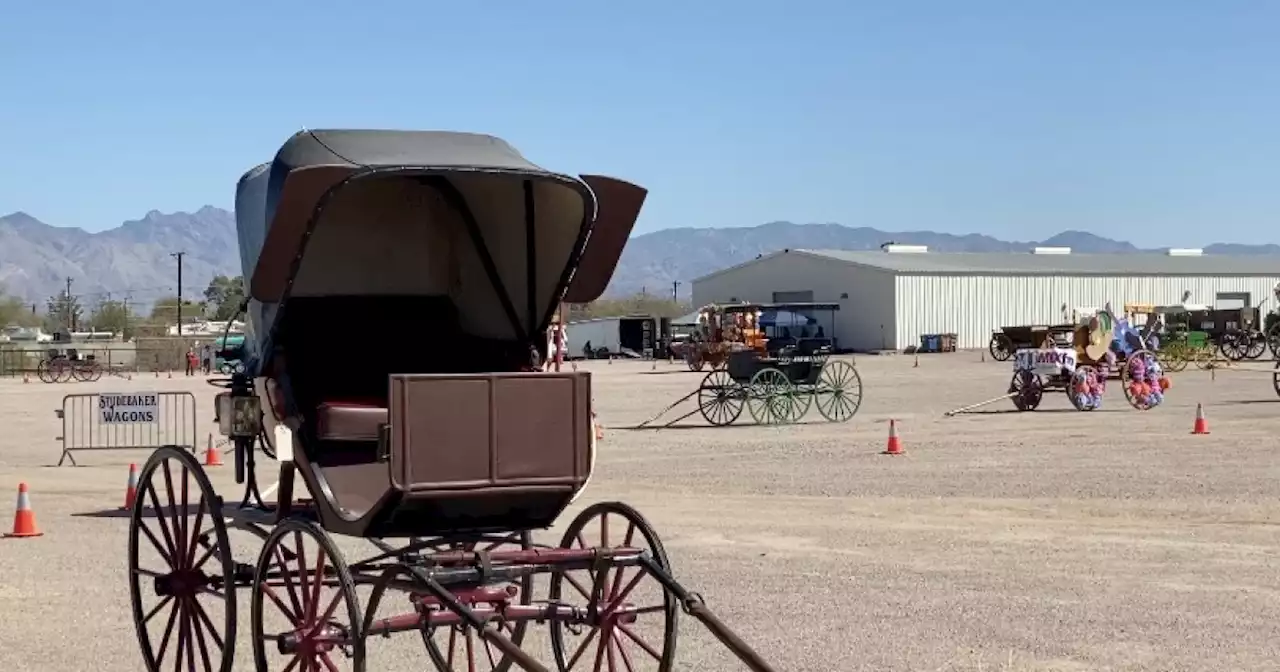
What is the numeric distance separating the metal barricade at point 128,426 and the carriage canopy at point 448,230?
400 inches

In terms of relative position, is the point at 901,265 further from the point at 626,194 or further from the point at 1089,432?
the point at 626,194

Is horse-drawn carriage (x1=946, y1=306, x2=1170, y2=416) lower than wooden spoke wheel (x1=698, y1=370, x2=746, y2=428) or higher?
higher

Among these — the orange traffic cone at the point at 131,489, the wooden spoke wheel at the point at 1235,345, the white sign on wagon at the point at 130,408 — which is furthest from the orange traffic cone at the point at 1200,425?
the wooden spoke wheel at the point at 1235,345

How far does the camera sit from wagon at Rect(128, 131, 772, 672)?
6.18m

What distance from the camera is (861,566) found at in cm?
1155

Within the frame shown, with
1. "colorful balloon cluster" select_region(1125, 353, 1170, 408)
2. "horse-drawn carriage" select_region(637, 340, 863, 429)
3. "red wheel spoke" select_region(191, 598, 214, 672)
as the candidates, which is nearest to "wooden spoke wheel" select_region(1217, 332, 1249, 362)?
"colorful balloon cluster" select_region(1125, 353, 1170, 408)

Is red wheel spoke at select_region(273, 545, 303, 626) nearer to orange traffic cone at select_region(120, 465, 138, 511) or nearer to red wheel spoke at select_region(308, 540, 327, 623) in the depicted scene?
red wheel spoke at select_region(308, 540, 327, 623)

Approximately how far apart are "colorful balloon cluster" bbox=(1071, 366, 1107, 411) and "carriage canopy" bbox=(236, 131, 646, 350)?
910 inches

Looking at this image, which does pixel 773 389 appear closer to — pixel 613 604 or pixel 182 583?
pixel 182 583

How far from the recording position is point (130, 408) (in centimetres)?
2123

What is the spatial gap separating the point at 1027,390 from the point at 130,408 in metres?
16.3

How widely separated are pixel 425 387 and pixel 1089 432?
19611 mm

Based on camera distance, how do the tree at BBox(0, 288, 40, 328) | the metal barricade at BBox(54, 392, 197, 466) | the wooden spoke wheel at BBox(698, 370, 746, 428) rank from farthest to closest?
1. the tree at BBox(0, 288, 40, 328)
2. the wooden spoke wheel at BBox(698, 370, 746, 428)
3. the metal barricade at BBox(54, 392, 197, 466)

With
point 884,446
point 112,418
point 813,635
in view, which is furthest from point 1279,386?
point 813,635
